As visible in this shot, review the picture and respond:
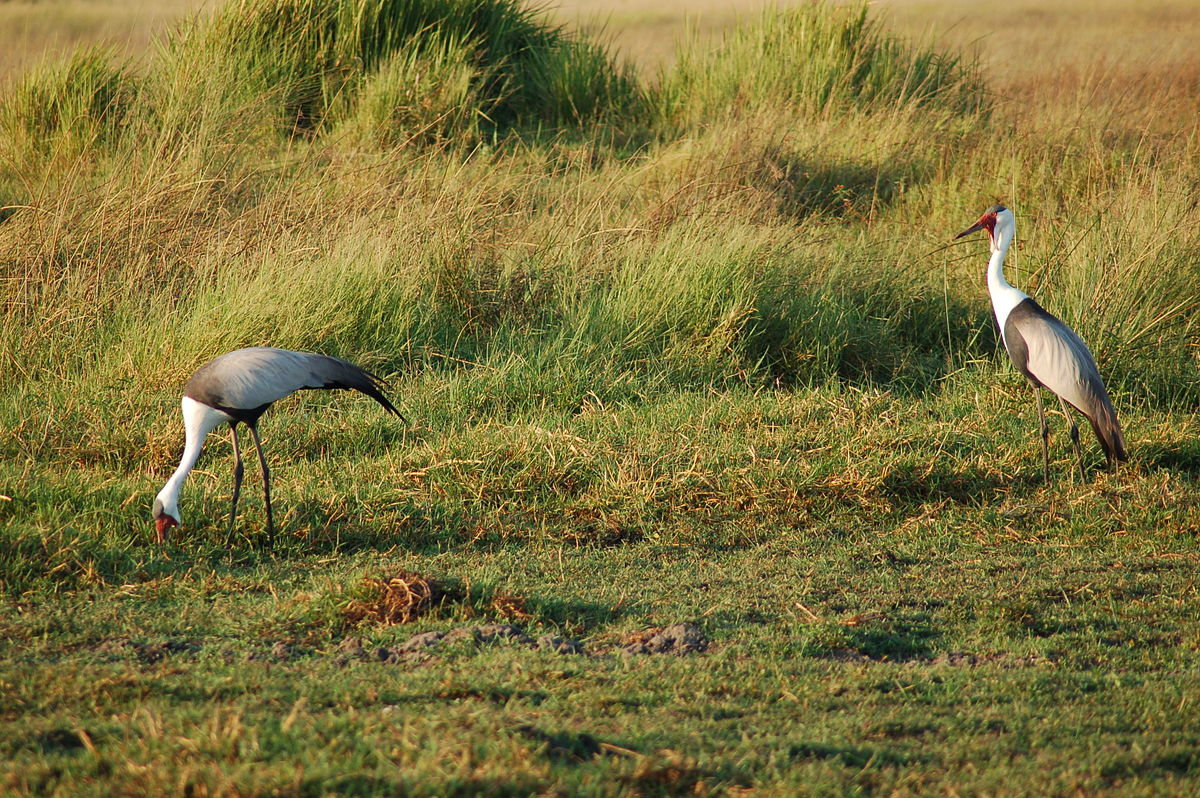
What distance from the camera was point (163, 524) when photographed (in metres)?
4.18

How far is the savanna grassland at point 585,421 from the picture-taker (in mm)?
2881

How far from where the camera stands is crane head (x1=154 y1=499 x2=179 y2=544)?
4.18m

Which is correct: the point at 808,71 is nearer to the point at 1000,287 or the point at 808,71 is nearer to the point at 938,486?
the point at 1000,287

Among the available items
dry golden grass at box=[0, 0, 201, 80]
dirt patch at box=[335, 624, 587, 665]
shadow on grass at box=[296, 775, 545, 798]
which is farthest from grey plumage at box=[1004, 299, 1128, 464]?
dry golden grass at box=[0, 0, 201, 80]

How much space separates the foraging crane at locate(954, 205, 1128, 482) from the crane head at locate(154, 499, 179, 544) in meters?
3.67

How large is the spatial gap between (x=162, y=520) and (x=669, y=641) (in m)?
1.95

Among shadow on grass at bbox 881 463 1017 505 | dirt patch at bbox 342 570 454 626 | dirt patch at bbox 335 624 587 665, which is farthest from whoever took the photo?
shadow on grass at bbox 881 463 1017 505

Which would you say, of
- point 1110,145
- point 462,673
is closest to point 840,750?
point 462,673

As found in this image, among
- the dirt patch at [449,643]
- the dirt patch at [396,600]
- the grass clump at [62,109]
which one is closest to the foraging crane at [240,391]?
the dirt patch at [396,600]

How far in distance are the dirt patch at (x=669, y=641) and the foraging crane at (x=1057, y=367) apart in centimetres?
233

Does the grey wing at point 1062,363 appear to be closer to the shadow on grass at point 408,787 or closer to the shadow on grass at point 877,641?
the shadow on grass at point 877,641

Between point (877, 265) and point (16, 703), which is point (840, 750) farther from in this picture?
point (877, 265)

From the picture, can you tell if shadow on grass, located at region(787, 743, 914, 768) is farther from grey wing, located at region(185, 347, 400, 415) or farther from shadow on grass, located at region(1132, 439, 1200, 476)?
shadow on grass, located at region(1132, 439, 1200, 476)

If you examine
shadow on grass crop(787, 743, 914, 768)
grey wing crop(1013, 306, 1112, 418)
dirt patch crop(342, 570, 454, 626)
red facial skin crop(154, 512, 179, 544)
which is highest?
grey wing crop(1013, 306, 1112, 418)
